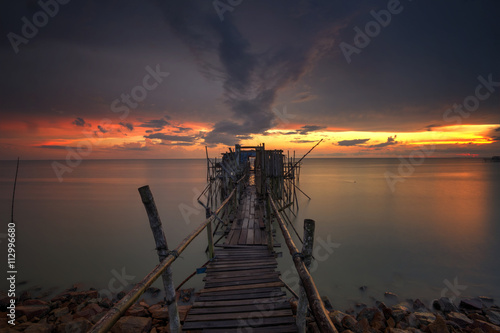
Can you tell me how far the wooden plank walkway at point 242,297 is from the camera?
11.8ft

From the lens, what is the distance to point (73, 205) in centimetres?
2409

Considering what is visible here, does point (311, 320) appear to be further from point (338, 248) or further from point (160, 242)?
point (338, 248)

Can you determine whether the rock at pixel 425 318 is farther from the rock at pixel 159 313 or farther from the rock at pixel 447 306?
the rock at pixel 159 313

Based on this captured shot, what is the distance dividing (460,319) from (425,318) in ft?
3.11

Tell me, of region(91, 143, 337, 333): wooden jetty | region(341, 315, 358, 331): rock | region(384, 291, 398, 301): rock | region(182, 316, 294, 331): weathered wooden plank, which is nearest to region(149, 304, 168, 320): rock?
region(91, 143, 337, 333): wooden jetty

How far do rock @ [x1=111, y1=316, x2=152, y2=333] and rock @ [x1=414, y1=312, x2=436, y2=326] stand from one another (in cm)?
737

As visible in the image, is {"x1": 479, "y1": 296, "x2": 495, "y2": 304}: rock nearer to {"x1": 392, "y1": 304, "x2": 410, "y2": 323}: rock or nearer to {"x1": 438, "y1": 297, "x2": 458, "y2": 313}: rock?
{"x1": 438, "y1": 297, "x2": 458, "y2": 313}: rock

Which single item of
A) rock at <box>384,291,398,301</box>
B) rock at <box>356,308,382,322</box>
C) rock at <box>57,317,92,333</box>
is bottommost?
rock at <box>384,291,398,301</box>

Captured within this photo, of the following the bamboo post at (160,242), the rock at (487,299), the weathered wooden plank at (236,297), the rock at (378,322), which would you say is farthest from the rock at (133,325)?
the rock at (487,299)

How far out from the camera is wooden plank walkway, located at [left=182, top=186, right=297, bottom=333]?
11.8 ft

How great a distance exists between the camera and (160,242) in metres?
3.55

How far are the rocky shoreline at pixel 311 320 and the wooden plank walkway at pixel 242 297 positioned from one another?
1.35 metres

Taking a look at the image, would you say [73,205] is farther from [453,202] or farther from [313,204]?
[453,202]

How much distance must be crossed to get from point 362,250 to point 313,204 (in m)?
13.0
